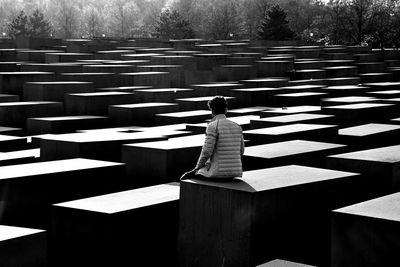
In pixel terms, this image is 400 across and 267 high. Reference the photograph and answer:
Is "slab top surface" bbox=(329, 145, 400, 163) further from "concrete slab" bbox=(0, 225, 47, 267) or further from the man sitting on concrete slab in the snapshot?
"concrete slab" bbox=(0, 225, 47, 267)

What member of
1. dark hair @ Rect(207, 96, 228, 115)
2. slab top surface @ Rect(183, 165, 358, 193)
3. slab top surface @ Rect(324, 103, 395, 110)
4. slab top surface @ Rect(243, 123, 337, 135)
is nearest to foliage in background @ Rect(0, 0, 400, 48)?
slab top surface @ Rect(324, 103, 395, 110)

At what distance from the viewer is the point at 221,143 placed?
23.6ft

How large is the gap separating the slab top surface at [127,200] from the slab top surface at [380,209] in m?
2.14

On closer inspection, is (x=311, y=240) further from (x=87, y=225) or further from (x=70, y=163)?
(x=70, y=163)

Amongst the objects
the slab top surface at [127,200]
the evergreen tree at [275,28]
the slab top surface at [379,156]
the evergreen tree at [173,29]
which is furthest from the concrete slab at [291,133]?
the evergreen tree at [173,29]

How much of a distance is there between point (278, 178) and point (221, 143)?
1231 millimetres

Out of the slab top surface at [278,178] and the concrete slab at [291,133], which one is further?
the concrete slab at [291,133]

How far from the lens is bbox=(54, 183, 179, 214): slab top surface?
7.75 m

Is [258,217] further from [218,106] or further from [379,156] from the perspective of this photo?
[379,156]

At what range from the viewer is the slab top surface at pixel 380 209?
6.58 metres

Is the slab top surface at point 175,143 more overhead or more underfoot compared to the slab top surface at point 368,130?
more underfoot

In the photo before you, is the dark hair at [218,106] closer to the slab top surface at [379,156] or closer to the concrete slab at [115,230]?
the concrete slab at [115,230]

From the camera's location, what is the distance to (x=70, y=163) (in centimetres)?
962

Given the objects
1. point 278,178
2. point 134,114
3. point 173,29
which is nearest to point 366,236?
point 278,178
